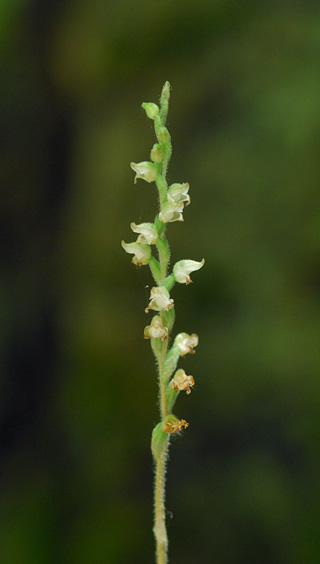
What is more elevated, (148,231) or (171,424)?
(148,231)

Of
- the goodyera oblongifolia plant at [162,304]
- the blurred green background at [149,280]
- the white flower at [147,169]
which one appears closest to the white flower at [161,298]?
the goodyera oblongifolia plant at [162,304]

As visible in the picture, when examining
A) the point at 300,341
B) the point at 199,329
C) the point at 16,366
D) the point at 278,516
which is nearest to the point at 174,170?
the point at 199,329

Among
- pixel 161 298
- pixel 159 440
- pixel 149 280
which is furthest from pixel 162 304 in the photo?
pixel 149 280

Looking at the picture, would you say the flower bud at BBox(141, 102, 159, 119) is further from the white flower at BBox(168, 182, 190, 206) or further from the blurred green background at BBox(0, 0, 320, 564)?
the blurred green background at BBox(0, 0, 320, 564)

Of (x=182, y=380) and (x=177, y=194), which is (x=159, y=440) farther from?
(x=177, y=194)

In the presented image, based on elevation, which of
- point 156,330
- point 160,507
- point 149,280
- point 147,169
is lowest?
point 160,507

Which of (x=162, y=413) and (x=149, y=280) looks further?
(x=149, y=280)

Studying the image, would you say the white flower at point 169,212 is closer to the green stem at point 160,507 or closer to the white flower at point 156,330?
the white flower at point 156,330

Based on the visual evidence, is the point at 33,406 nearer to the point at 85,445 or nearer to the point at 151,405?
the point at 85,445
